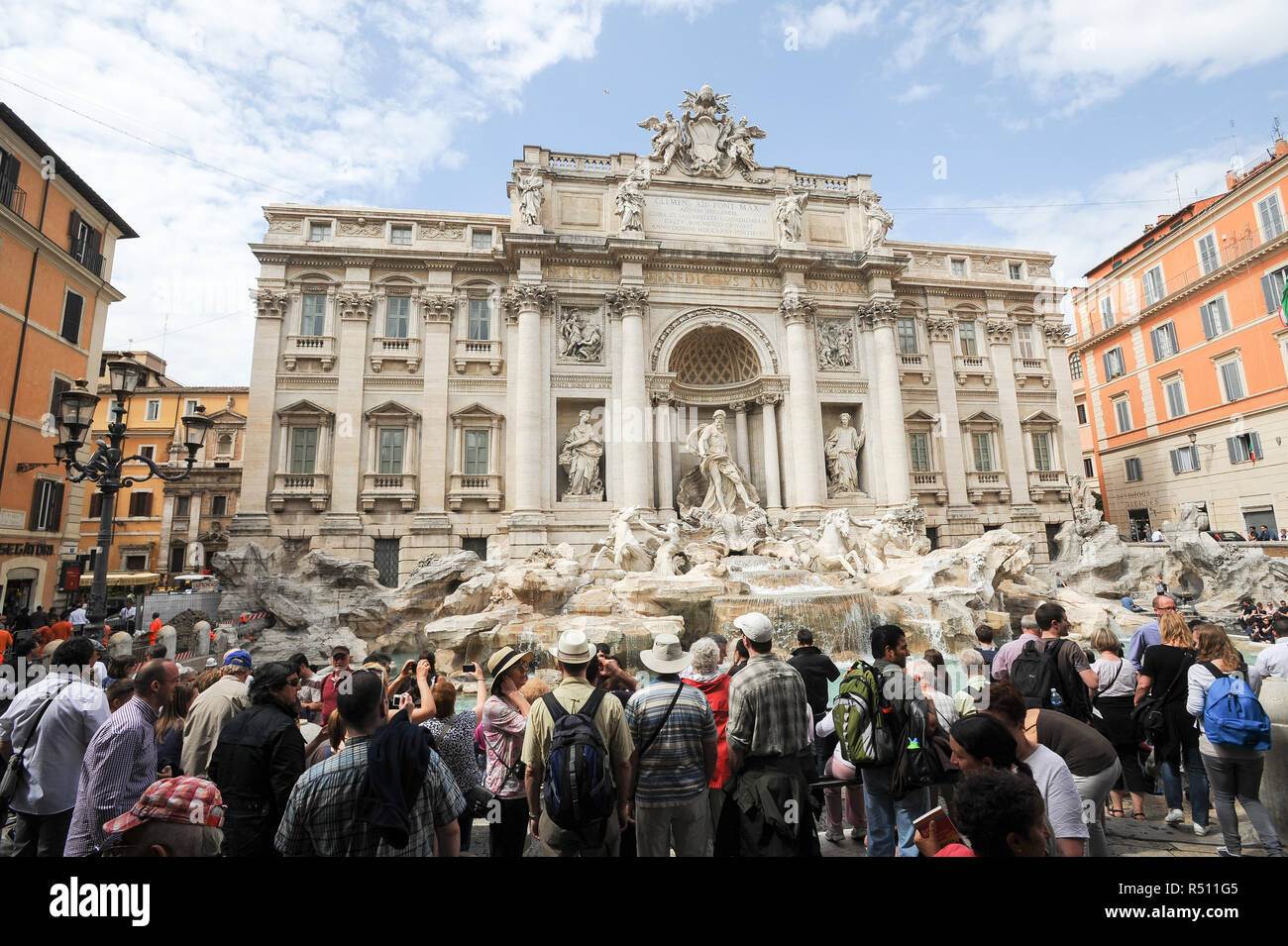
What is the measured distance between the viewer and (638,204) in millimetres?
20906

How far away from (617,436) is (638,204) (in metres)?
8.10

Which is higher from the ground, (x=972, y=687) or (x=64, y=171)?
(x=64, y=171)

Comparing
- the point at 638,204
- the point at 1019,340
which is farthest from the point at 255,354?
the point at 1019,340

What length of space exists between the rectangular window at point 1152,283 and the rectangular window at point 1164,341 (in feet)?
3.78

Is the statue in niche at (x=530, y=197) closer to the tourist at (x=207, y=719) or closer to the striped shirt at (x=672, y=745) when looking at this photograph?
the tourist at (x=207, y=719)

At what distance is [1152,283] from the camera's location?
24.9 m

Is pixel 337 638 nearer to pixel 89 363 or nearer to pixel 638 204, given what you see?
pixel 89 363

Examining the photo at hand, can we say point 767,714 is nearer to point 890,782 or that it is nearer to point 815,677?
point 890,782

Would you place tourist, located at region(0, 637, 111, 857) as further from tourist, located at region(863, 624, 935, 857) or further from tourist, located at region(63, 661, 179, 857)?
tourist, located at region(863, 624, 935, 857)

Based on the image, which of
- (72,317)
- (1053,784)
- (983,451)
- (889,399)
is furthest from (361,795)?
(983,451)

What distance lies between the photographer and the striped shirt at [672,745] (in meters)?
3.26

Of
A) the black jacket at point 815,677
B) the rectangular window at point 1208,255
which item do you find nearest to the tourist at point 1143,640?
the black jacket at point 815,677

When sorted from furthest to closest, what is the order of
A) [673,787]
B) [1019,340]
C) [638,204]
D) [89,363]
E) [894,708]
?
[1019,340] < [638,204] < [89,363] < [894,708] < [673,787]

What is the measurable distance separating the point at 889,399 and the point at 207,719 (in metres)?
21.8
